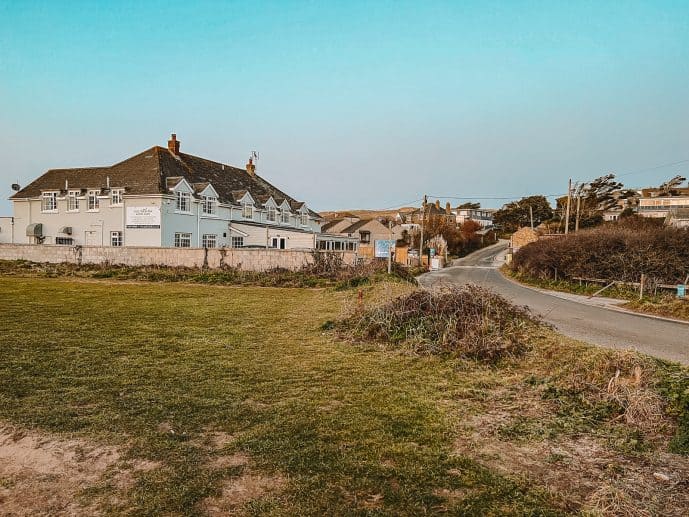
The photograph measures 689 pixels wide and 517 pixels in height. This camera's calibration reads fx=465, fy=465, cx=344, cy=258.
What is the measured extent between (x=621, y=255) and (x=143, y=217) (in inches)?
1139

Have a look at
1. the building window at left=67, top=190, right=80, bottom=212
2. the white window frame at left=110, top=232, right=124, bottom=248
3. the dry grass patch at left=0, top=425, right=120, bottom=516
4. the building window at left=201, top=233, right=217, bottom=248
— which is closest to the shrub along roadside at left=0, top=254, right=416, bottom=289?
the white window frame at left=110, top=232, right=124, bottom=248

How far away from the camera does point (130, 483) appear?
138 inches

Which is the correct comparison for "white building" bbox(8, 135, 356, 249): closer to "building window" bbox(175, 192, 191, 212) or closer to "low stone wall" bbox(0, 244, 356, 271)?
"building window" bbox(175, 192, 191, 212)

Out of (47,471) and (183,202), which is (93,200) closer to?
(183,202)

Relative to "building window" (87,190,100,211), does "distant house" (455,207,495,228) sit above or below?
above

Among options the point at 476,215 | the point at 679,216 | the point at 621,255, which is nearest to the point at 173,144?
the point at 621,255

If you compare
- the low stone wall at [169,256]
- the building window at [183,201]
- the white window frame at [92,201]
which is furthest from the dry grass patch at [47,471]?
the white window frame at [92,201]

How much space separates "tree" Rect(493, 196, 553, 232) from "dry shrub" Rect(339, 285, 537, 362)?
6441 cm

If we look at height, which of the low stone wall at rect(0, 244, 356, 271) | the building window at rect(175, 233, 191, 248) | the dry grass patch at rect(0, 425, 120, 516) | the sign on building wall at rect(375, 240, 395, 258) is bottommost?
the dry grass patch at rect(0, 425, 120, 516)

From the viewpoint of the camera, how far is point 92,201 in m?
34.4

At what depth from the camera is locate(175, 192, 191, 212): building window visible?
110 feet

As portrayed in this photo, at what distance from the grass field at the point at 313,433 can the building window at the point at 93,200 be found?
29.0 m

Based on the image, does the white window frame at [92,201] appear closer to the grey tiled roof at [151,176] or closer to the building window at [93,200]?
the building window at [93,200]

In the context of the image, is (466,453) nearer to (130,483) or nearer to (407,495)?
(407,495)
